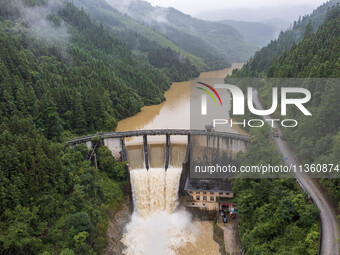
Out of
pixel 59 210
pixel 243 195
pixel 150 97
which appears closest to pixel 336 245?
pixel 243 195

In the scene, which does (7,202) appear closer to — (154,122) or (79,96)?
(79,96)

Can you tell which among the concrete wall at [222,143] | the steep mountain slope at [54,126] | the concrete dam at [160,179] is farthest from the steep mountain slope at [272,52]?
the concrete dam at [160,179]

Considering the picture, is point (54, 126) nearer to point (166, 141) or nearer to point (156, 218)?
point (166, 141)

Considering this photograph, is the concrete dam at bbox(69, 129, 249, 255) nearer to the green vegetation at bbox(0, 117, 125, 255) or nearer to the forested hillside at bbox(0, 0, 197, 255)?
the forested hillside at bbox(0, 0, 197, 255)

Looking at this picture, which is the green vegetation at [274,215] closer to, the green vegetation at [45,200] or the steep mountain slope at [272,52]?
the green vegetation at [45,200]

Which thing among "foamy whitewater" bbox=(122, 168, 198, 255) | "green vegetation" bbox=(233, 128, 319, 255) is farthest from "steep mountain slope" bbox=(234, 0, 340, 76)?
"green vegetation" bbox=(233, 128, 319, 255)

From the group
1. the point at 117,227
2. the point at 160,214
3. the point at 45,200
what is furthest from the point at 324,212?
the point at 45,200

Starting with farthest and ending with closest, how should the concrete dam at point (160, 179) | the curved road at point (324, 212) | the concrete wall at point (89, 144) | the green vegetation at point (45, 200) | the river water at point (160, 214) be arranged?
1. the concrete wall at point (89, 144)
2. the concrete dam at point (160, 179)
3. the river water at point (160, 214)
4. the green vegetation at point (45, 200)
5. the curved road at point (324, 212)
